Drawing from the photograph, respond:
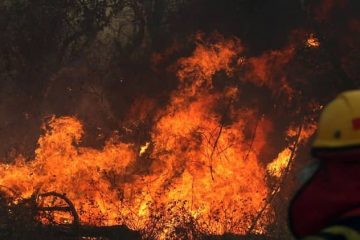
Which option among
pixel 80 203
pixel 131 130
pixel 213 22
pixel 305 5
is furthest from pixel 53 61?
pixel 305 5

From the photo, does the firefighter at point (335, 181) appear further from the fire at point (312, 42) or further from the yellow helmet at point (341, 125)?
the fire at point (312, 42)

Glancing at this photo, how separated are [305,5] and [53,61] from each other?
749 centimetres

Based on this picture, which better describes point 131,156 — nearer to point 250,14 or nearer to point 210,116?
point 210,116

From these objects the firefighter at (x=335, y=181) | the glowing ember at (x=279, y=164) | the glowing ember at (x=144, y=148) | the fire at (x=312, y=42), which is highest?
the fire at (x=312, y=42)

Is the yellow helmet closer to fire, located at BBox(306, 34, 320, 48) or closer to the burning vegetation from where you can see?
the burning vegetation

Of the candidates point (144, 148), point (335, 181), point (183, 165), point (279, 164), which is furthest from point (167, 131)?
point (335, 181)

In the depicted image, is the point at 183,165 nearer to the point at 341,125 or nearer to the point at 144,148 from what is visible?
the point at 144,148

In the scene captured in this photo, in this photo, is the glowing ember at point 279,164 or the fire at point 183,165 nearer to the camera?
the fire at point 183,165

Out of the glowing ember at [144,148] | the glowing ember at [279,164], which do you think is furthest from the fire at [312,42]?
the glowing ember at [144,148]

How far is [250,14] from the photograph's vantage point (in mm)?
14438

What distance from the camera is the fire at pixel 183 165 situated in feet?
35.5

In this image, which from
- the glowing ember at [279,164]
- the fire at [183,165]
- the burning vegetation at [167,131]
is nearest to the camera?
the burning vegetation at [167,131]

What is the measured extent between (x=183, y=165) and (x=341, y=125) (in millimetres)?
11092

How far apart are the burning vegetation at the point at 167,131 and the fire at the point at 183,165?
33 mm
